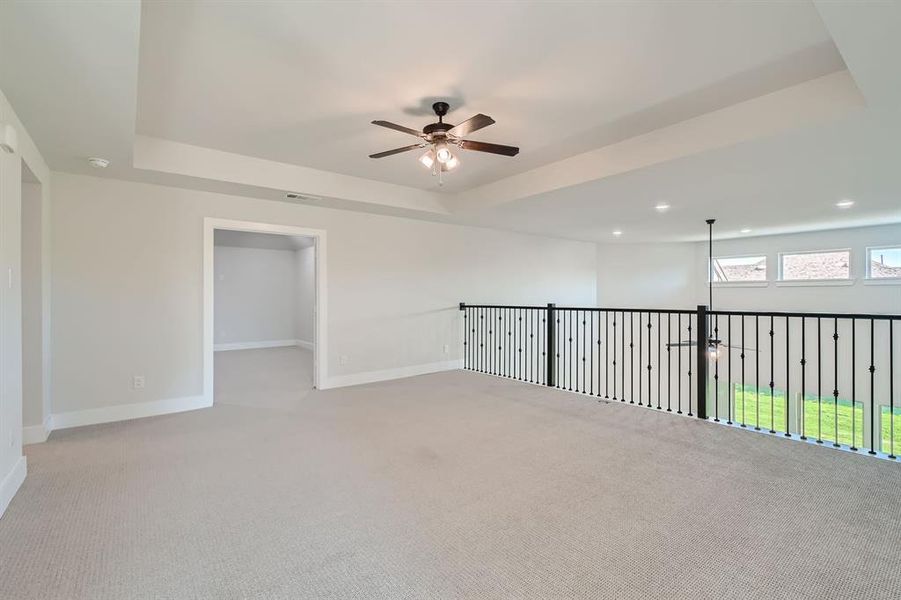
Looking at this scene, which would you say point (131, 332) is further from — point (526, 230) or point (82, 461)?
point (526, 230)

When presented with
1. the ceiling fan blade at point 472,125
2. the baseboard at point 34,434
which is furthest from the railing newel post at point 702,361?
the baseboard at point 34,434

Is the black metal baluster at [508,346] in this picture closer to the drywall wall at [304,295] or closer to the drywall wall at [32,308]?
the drywall wall at [304,295]

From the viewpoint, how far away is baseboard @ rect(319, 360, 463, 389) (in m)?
5.40

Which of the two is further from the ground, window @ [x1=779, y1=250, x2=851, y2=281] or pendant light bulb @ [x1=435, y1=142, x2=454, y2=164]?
pendant light bulb @ [x1=435, y1=142, x2=454, y2=164]

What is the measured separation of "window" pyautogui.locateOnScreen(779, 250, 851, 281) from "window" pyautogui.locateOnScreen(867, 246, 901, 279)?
0.27 meters

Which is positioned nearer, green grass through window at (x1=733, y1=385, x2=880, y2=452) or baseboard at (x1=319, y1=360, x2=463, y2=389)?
baseboard at (x1=319, y1=360, x2=463, y2=389)

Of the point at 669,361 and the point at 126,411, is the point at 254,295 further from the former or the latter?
the point at 669,361

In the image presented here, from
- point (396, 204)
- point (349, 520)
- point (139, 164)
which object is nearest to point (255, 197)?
point (139, 164)

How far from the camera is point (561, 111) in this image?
323 cm

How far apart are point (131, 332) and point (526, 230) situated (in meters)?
5.80

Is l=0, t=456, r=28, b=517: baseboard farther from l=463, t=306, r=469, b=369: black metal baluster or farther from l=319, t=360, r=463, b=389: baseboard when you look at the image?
l=463, t=306, r=469, b=369: black metal baluster

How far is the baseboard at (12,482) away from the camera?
2.30 metres

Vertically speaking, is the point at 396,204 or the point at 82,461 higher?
the point at 396,204

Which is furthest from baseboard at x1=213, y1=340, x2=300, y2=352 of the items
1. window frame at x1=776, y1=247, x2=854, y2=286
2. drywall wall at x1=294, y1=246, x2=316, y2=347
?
window frame at x1=776, y1=247, x2=854, y2=286
